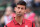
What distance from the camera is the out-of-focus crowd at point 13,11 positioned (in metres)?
2.94

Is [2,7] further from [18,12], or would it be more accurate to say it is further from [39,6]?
[18,12]

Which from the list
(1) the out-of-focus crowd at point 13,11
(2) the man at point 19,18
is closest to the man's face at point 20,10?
(2) the man at point 19,18

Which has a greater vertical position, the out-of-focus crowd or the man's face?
the man's face

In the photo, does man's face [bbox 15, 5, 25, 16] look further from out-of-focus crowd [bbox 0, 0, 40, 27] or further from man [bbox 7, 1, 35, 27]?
out-of-focus crowd [bbox 0, 0, 40, 27]

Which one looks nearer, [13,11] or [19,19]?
[19,19]

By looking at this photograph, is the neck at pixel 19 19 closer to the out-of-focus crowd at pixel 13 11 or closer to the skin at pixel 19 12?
the skin at pixel 19 12

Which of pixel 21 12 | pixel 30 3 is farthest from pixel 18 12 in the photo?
pixel 30 3

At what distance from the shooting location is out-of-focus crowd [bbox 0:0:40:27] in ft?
9.64

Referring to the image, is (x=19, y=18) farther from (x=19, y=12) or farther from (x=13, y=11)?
(x=13, y=11)

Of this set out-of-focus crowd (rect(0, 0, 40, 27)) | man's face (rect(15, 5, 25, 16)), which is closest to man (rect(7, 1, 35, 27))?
man's face (rect(15, 5, 25, 16))

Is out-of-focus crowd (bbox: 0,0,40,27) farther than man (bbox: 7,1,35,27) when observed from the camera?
Yes

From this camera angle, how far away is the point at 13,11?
3229 mm

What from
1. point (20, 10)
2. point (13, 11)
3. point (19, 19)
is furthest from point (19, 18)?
point (13, 11)

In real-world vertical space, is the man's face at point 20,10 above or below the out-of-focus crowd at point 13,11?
above
